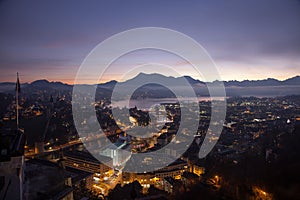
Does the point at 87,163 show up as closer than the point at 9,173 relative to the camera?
No

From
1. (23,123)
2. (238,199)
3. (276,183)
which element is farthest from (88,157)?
(276,183)

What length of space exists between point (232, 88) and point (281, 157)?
38.7 metres

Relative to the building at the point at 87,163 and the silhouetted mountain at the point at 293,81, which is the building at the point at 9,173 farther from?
the silhouetted mountain at the point at 293,81

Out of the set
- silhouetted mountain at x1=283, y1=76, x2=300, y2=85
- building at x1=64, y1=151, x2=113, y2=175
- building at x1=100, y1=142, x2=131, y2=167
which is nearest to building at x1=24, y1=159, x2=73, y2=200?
building at x1=64, y1=151, x2=113, y2=175

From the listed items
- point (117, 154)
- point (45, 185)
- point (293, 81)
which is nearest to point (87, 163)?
point (117, 154)

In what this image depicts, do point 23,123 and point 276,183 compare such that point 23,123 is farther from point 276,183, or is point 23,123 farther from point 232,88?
point 232,88

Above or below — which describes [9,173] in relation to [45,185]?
above

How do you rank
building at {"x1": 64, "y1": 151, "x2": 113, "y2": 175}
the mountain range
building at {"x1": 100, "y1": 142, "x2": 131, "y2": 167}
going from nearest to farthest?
1. building at {"x1": 64, "y1": 151, "x2": 113, "y2": 175}
2. building at {"x1": 100, "y1": 142, "x2": 131, "y2": 167}
3. the mountain range

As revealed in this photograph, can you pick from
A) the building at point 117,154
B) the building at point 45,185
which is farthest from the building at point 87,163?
the building at point 45,185

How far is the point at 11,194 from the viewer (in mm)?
1966

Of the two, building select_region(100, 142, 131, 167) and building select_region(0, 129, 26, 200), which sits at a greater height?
building select_region(0, 129, 26, 200)

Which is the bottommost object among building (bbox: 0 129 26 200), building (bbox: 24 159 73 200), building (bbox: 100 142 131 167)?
building (bbox: 100 142 131 167)

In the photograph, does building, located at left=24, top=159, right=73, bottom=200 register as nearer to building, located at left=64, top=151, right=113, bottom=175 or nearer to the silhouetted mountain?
building, located at left=64, top=151, right=113, bottom=175

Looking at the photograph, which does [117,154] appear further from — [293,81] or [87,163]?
[293,81]
